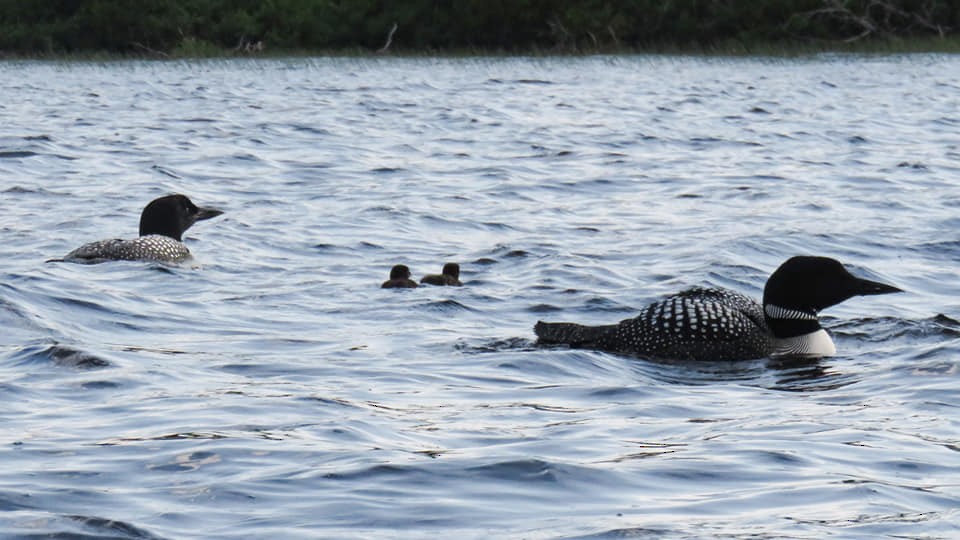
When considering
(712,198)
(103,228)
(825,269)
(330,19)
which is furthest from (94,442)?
(330,19)

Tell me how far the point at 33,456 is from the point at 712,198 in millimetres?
11410

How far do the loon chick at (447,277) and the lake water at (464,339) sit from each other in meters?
0.13

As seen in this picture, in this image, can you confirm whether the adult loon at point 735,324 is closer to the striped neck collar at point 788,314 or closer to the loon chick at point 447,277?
the striped neck collar at point 788,314

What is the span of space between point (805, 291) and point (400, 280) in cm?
283

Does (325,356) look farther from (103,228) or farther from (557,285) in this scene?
(103,228)

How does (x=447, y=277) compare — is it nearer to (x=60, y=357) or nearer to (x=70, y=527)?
(x=60, y=357)

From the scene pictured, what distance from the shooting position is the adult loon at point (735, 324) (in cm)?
890

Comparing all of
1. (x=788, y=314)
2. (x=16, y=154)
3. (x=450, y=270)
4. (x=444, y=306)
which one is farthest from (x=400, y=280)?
(x=16, y=154)

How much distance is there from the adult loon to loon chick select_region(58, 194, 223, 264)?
4212 mm

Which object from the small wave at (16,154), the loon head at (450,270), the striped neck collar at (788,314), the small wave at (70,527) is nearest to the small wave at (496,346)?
the striped neck collar at (788,314)

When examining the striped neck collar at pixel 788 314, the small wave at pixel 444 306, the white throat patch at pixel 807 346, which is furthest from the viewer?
the small wave at pixel 444 306

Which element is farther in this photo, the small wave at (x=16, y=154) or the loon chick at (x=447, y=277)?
the small wave at (x=16, y=154)

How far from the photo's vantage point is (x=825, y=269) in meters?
9.59

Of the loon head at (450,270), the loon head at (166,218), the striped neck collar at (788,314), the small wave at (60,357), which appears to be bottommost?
the loon head at (166,218)
